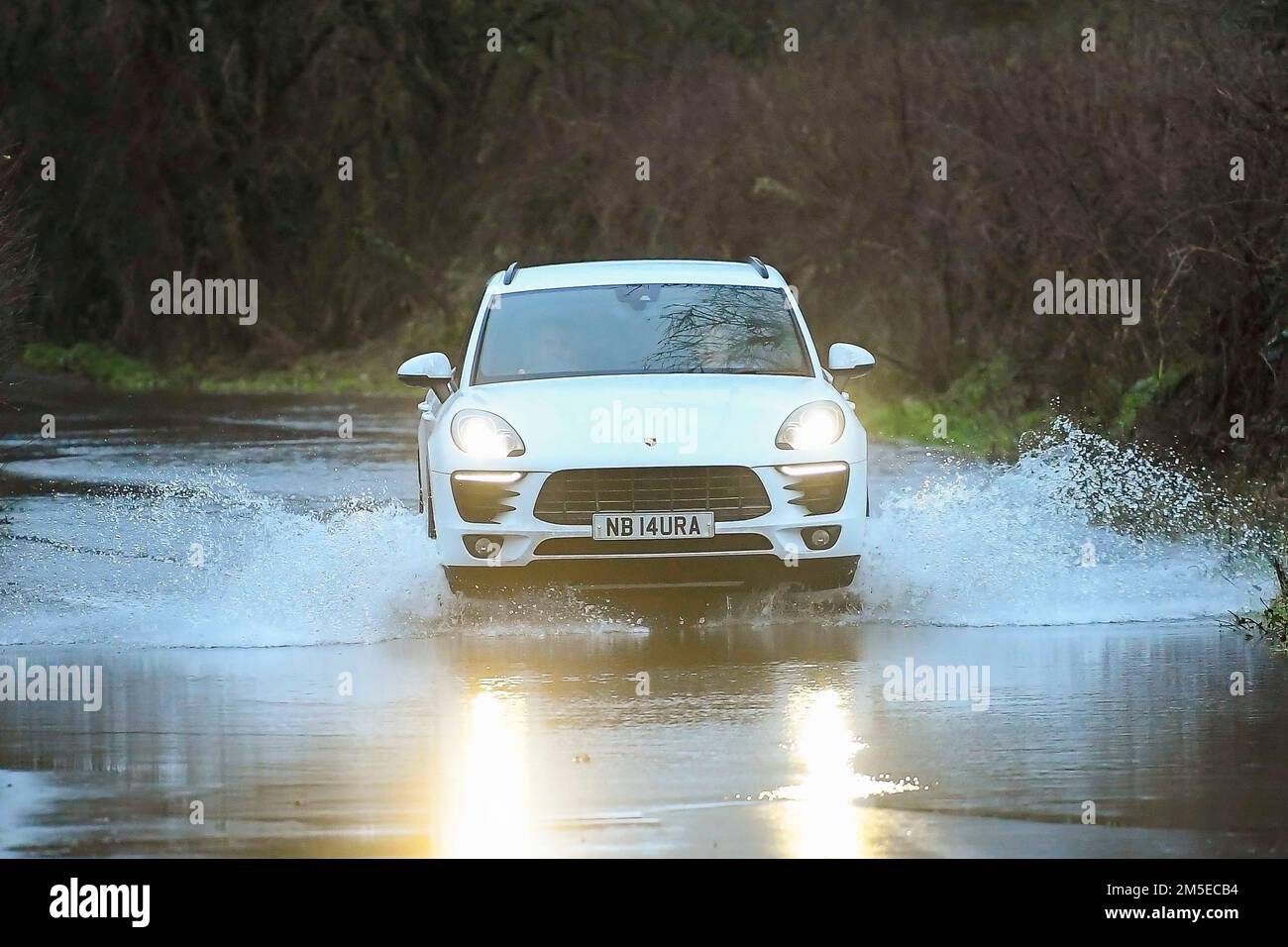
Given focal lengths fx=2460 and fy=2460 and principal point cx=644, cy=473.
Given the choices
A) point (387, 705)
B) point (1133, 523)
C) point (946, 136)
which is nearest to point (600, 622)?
point (387, 705)

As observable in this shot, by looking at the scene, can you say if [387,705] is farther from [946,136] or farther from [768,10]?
[768,10]

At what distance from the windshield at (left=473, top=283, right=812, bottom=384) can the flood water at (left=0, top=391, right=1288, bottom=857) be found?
1153 mm

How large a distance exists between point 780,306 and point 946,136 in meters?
11.1

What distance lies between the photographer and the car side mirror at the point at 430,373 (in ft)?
40.4

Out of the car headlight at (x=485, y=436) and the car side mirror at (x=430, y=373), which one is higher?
the car side mirror at (x=430, y=373)

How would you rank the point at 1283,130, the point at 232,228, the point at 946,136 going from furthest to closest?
the point at 232,228
the point at 946,136
the point at 1283,130

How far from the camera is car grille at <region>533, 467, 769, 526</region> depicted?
36.3 ft

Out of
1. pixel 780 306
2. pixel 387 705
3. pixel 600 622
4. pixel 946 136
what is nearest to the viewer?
pixel 387 705

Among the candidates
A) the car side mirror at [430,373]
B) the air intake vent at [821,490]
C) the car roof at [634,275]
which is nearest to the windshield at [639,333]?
the car roof at [634,275]

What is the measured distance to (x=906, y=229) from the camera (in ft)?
82.8

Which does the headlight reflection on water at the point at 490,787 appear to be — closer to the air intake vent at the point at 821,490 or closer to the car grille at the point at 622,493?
the car grille at the point at 622,493

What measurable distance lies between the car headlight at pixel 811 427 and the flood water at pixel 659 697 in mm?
894

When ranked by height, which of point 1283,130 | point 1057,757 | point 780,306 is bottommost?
point 1057,757

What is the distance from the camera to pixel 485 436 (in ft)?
37.1
